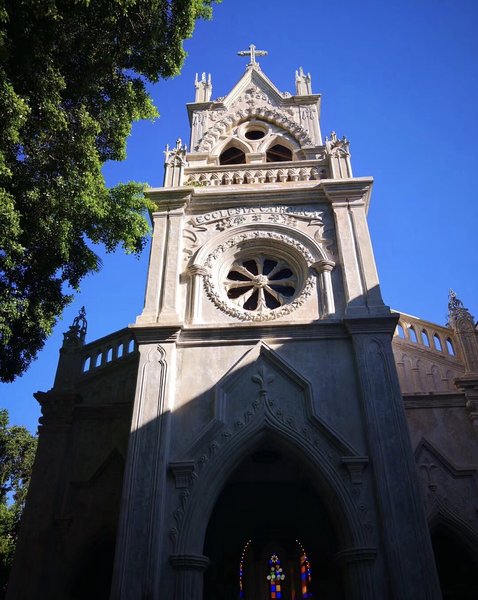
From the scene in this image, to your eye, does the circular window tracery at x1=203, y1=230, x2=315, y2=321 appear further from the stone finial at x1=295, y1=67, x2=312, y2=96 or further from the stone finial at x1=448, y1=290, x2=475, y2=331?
the stone finial at x1=295, y1=67, x2=312, y2=96

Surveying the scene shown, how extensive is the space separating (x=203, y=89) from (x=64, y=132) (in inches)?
429

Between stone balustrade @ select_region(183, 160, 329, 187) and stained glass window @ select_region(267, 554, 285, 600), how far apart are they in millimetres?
10157

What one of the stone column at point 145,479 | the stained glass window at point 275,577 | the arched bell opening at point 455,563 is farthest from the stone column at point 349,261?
the stained glass window at point 275,577

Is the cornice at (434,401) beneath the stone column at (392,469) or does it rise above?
above

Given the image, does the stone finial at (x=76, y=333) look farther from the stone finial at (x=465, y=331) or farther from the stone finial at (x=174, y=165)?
the stone finial at (x=465, y=331)

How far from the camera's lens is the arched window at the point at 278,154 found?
1753 cm

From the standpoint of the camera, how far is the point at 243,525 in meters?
13.0

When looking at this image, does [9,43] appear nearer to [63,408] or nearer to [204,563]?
[63,408]

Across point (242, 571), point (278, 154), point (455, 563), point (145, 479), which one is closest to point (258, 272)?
point (278, 154)

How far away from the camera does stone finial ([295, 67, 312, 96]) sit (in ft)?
63.3

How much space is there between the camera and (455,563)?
11.8 metres

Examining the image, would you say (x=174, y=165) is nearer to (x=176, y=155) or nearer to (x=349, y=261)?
(x=176, y=155)

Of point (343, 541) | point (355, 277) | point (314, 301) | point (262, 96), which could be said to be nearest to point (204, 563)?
point (343, 541)

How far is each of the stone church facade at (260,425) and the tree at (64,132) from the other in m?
2.28
